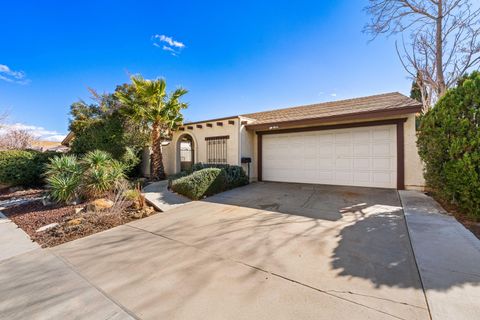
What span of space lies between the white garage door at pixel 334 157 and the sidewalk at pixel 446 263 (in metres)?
3.26

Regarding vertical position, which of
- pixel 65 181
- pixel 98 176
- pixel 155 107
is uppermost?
pixel 155 107

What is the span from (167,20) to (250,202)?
28.3 ft

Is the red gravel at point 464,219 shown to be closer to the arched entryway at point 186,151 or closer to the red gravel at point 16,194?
the arched entryway at point 186,151

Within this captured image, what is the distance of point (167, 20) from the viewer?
9023 mm

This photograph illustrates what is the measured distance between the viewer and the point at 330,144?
8984mm

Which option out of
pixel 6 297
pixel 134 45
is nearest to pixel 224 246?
pixel 6 297

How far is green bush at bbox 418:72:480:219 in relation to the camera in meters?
4.43

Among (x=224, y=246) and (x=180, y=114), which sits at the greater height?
(x=180, y=114)

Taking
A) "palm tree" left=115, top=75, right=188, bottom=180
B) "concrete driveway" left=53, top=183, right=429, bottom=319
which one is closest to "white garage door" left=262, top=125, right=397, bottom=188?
"concrete driveway" left=53, top=183, right=429, bottom=319

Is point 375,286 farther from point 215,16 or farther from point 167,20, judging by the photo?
point 167,20

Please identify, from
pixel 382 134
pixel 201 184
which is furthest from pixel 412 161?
pixel 201 184

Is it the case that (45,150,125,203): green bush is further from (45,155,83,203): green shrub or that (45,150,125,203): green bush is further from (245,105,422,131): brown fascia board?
(245,105,422,131): brown fascia board

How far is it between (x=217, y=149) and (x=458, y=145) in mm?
9060

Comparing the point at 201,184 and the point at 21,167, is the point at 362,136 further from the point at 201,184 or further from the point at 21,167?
the point at 21,167
